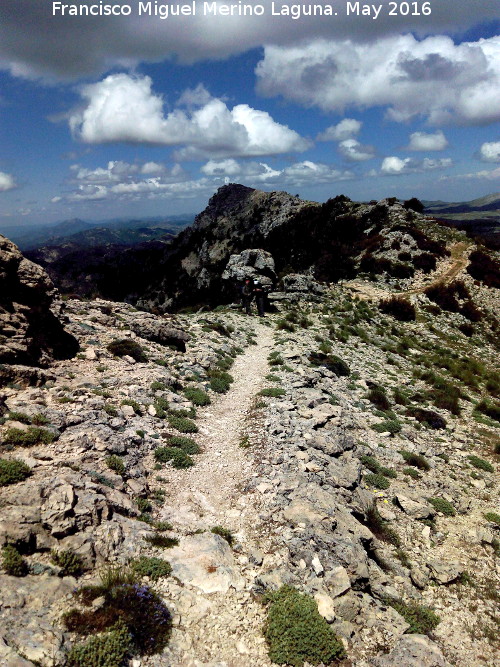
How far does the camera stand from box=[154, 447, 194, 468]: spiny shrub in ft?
43.2

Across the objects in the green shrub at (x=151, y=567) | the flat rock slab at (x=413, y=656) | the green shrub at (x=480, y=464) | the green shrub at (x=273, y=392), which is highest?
the green shrub at (x=151, y=567)

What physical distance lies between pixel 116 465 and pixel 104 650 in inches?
224

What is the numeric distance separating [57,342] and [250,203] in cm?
9456

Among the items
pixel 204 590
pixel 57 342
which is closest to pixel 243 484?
pixel 204 590

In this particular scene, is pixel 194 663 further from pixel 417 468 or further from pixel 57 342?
pixel 57 342

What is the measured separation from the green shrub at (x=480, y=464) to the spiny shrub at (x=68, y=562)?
663 inches

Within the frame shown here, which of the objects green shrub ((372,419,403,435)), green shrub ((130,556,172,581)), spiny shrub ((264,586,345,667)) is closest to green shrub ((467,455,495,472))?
green shrub ((372,419,403,435))

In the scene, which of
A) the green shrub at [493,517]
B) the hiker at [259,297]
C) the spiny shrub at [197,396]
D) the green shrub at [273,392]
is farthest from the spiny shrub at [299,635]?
the hiker at [259,297]

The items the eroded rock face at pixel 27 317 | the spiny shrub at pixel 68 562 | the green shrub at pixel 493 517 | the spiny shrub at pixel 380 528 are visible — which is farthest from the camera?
the eroded rock face at pixel 27 317

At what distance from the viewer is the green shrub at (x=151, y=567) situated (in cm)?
808

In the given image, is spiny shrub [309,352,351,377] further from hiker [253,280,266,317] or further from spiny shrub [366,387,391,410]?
hiker [253,280,266,317]

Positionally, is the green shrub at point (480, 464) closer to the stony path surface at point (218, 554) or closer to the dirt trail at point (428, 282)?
the stony path surface at point (218, 554)

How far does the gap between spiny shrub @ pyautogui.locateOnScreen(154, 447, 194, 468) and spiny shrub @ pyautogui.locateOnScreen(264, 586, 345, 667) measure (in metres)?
6.02

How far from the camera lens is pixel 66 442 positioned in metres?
11.5
